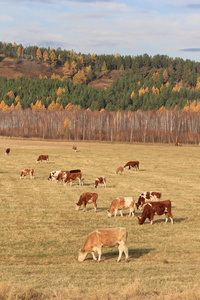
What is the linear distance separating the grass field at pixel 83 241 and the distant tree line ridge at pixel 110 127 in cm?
8252

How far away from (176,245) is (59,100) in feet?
597

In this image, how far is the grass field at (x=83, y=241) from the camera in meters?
11.4

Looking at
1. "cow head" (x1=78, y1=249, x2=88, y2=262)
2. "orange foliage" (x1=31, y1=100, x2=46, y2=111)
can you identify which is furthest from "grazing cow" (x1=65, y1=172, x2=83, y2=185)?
"orange foliage" (x1=31, y1=100, x2=46, y2=111)

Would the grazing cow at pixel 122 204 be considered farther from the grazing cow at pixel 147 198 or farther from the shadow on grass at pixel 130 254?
the shadow on grass at pixel 130 254

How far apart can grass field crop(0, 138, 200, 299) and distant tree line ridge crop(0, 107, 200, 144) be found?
82.5 m

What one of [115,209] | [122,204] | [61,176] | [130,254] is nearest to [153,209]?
[122,204]

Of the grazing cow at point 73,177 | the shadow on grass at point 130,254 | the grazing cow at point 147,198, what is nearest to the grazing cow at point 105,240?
the shadow on grass at point 130,254

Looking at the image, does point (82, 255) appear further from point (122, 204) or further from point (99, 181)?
point (99, 181)

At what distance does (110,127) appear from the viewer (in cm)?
12838

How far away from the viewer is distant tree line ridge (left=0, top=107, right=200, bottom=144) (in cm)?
12275

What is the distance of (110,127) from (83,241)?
110m

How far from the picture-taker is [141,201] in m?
26.2

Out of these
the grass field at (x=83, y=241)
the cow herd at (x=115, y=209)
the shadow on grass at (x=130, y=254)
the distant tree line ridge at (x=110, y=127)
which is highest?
the distant tree line ridge at (x=110, y=127)

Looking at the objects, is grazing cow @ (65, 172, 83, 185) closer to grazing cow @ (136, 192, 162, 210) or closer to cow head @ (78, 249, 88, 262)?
grazing cow @ (136, 192, 162, 210)
